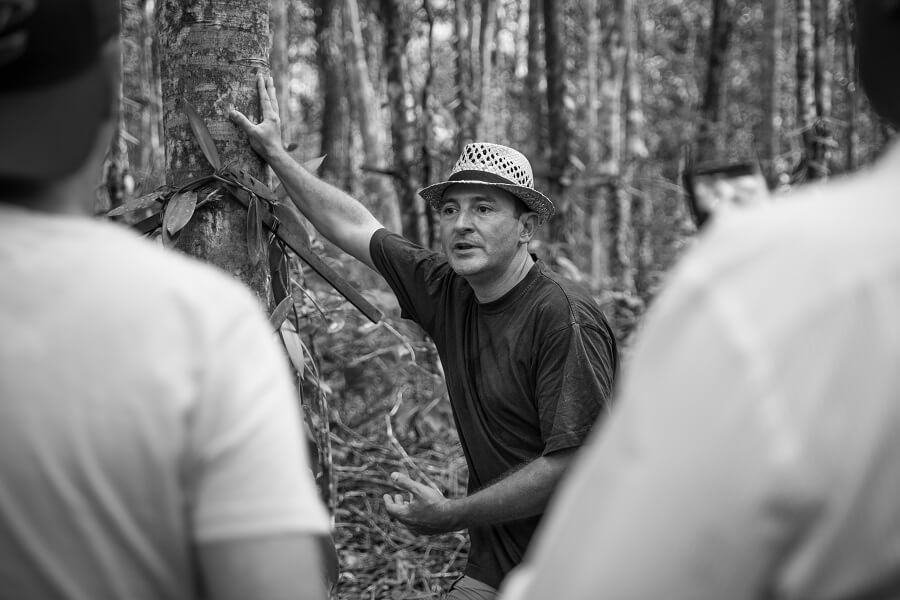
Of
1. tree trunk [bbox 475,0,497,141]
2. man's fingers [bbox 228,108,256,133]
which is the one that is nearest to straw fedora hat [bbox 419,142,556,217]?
man's fingers [bbox 228,108,256,133]

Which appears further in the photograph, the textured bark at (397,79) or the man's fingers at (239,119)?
the textured bark at (397,79)

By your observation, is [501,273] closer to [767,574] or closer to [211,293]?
[211,293]

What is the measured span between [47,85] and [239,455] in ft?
2.05

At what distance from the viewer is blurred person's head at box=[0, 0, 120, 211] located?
50.1 inches

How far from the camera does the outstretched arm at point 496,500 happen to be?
10.5 ft

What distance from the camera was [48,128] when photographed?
51.2 inches

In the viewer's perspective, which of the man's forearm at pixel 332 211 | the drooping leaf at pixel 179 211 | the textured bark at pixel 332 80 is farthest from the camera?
the textured bark at pixel 332 80

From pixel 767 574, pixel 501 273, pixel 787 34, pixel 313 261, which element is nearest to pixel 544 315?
pixel 501 273

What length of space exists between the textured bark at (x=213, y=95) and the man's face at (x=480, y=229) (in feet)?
2.93

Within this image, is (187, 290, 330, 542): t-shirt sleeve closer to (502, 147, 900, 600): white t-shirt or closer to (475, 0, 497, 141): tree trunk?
(502, 147, 900, 600): white t-shirt

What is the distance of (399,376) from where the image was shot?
6.86 metres

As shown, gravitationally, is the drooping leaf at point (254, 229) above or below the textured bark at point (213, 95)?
below

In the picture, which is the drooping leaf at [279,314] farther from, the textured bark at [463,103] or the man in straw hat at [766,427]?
the textured bark at [463,103]

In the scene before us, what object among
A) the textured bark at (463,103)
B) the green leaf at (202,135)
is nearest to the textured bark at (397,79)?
the textured bark at (463,103)
